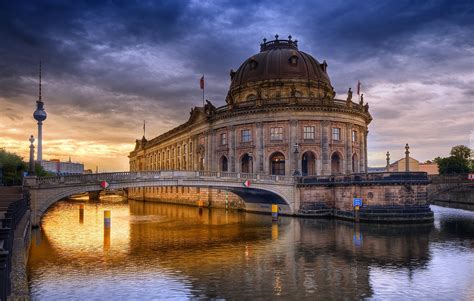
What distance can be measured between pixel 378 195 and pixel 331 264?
71.3ft

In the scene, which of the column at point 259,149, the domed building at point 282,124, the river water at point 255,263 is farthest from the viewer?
the column at point 259,149

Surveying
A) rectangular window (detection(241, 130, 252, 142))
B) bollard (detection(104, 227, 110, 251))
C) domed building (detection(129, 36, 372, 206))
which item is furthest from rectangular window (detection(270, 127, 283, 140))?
bollard (detection(104, 227, 110, 251))

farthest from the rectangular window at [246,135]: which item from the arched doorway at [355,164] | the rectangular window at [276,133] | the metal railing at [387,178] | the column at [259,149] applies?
the metal railing at [387,178]

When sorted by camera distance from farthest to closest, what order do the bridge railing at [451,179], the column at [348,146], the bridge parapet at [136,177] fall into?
1. the column at [348,146]
2. the bridge railing at [451,179]
3. the bridge parapet at [136,177]

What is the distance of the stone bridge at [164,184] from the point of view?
37781 mm

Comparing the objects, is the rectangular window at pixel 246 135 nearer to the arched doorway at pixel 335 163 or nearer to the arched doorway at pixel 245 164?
the arched doorway at pixel 245 164

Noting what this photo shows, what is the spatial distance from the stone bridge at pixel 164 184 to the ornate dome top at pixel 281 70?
68.2 ft

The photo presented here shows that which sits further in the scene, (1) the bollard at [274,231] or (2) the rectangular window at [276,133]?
(2) the rectangular window at [276,133]

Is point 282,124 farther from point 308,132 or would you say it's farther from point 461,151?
point 461,151

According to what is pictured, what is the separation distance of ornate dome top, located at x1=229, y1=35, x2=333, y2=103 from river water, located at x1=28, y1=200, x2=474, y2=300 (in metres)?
32.3

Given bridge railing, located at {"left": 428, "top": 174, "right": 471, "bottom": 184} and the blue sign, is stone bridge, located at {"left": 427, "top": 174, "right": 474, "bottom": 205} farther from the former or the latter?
the blue sign

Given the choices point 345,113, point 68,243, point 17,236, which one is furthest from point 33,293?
point 345,113

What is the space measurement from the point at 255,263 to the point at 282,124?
1456 inches

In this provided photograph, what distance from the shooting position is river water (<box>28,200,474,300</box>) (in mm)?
18766
